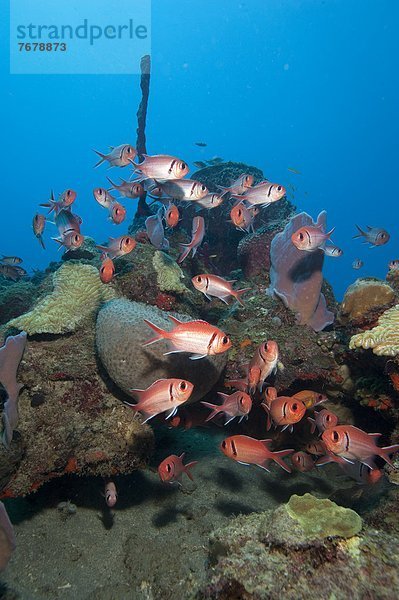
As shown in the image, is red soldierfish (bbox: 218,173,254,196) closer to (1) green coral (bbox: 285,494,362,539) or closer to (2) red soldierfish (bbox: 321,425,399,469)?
(2) red soldierfish (bbox: 321,425,399,469)

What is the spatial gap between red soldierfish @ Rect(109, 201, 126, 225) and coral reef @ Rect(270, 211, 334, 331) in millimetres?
3036

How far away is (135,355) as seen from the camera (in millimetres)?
4215

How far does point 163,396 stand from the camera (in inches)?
123

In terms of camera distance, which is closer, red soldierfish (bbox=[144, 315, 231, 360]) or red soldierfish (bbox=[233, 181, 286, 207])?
red soldierfish (bbox=[144, 315, 231, 360])

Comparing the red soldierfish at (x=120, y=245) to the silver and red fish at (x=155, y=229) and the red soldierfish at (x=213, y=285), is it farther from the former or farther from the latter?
the red soldierfish at (x=213, y=285)

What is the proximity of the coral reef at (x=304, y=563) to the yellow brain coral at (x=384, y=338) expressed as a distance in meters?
2.33

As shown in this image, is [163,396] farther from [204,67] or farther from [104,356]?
[204,67]

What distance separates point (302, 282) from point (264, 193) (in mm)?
1775

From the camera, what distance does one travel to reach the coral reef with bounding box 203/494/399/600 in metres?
1.93

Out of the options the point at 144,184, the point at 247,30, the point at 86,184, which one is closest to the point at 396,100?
the point at 247,30

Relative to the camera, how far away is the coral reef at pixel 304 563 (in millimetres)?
1933

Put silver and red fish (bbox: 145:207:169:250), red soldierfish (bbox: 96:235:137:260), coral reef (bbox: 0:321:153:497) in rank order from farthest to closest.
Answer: silver and red fish (bbox: 145:207:169:250), red soldierfish (bbox: 96:235:137:260), coral reef (bbox: 0:321:153:497)

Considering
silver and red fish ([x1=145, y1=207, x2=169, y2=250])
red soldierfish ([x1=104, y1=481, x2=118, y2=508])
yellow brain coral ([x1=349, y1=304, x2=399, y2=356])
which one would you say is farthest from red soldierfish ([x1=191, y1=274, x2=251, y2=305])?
red soldierfish ([x1=104, y1=481, x2=118, y2=508])

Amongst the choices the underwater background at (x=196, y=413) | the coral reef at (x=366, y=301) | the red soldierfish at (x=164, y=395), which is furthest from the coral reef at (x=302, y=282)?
the red soldierfish at (x=164, y=395)
